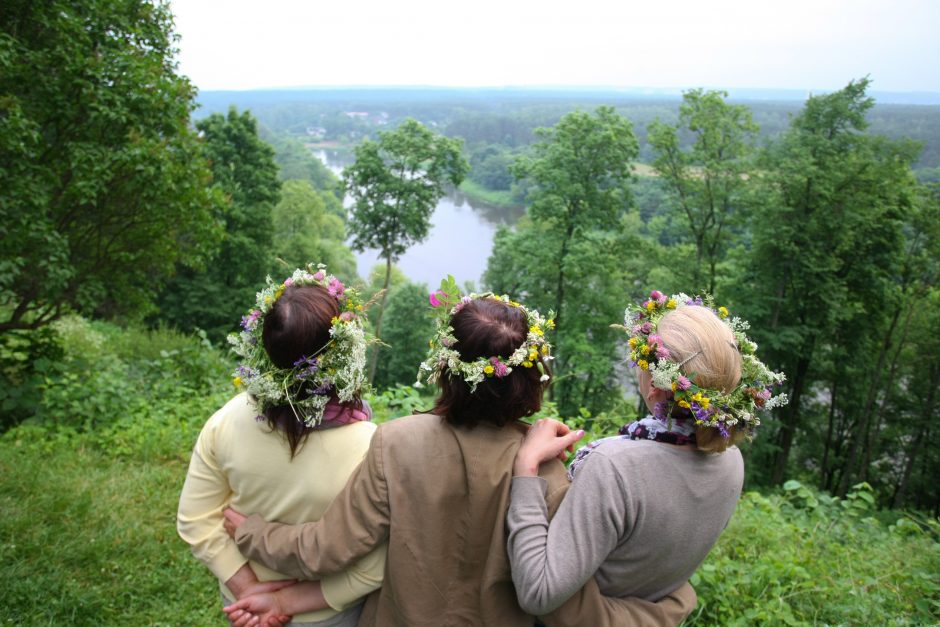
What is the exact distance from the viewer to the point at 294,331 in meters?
1.72

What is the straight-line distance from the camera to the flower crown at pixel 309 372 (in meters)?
1.73

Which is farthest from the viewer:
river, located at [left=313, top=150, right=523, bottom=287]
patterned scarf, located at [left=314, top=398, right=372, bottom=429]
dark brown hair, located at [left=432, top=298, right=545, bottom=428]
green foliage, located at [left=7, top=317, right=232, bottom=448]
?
river, located at [left=313, top=150, right=523, bottom=287]

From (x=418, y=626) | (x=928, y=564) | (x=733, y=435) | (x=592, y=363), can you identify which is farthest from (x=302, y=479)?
(x=592, y=363)

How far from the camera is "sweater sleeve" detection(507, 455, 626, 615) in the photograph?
150 centimetres

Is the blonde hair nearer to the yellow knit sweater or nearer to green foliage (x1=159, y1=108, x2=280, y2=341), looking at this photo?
the yellow knit sweater

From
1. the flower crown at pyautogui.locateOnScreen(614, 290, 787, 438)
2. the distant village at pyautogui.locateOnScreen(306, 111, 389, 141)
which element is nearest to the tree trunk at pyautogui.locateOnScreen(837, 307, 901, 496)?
the flower crown at pyautogui.locateOnScreen(614, 290, 787, 438)

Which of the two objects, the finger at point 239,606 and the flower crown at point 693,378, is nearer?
the flower crown at point 693,378

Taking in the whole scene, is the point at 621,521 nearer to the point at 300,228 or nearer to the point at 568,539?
the point at 568,539

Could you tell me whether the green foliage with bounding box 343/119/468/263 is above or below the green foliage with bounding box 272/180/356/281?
above

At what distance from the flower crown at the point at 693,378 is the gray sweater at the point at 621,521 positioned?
14 centimetres

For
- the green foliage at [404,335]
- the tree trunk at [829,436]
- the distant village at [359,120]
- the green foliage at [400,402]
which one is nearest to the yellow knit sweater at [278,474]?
the green foliage at [400,402]

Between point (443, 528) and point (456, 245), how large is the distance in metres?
63.2

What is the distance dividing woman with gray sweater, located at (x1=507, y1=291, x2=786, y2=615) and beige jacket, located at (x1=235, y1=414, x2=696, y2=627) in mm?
59

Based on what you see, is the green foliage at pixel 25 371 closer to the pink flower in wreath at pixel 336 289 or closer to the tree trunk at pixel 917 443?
the pink flower in wreath at pixel 336 289
